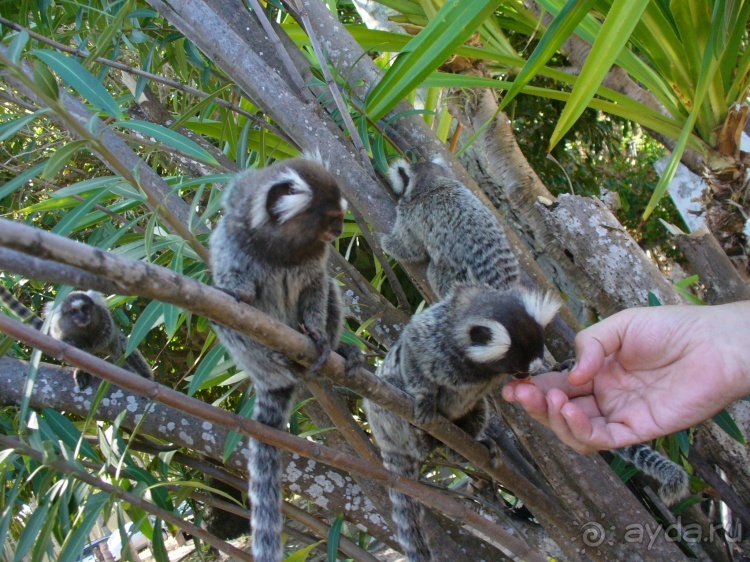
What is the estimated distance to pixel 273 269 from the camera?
1.80m

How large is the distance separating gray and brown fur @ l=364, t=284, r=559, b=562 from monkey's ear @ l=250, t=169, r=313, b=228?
0.59m

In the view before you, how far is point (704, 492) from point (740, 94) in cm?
149

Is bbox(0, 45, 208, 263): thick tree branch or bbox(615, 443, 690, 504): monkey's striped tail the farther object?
bbox(615, 443, 690, 504): monkey's striped tail

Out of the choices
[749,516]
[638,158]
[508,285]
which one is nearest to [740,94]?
[508,285]

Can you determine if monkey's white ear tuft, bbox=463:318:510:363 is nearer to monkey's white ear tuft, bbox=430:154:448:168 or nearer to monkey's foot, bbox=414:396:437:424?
monkey's foot, bbox=414:396:437:424

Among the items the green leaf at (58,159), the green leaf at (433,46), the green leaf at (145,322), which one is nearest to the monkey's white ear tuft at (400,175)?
the green leaf at (433,46)

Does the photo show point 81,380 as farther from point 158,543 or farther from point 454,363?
point 454,363

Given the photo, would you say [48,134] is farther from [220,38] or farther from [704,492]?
[704,492]

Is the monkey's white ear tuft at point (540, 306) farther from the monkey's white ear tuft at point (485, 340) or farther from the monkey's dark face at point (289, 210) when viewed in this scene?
the monkey's dark face at point (289, 210)

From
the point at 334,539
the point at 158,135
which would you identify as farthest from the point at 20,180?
the point at 334,539

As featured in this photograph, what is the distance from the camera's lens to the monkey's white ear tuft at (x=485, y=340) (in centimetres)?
187

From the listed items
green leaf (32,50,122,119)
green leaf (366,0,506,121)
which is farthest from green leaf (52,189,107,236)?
green leaf (366,0,506,121)
